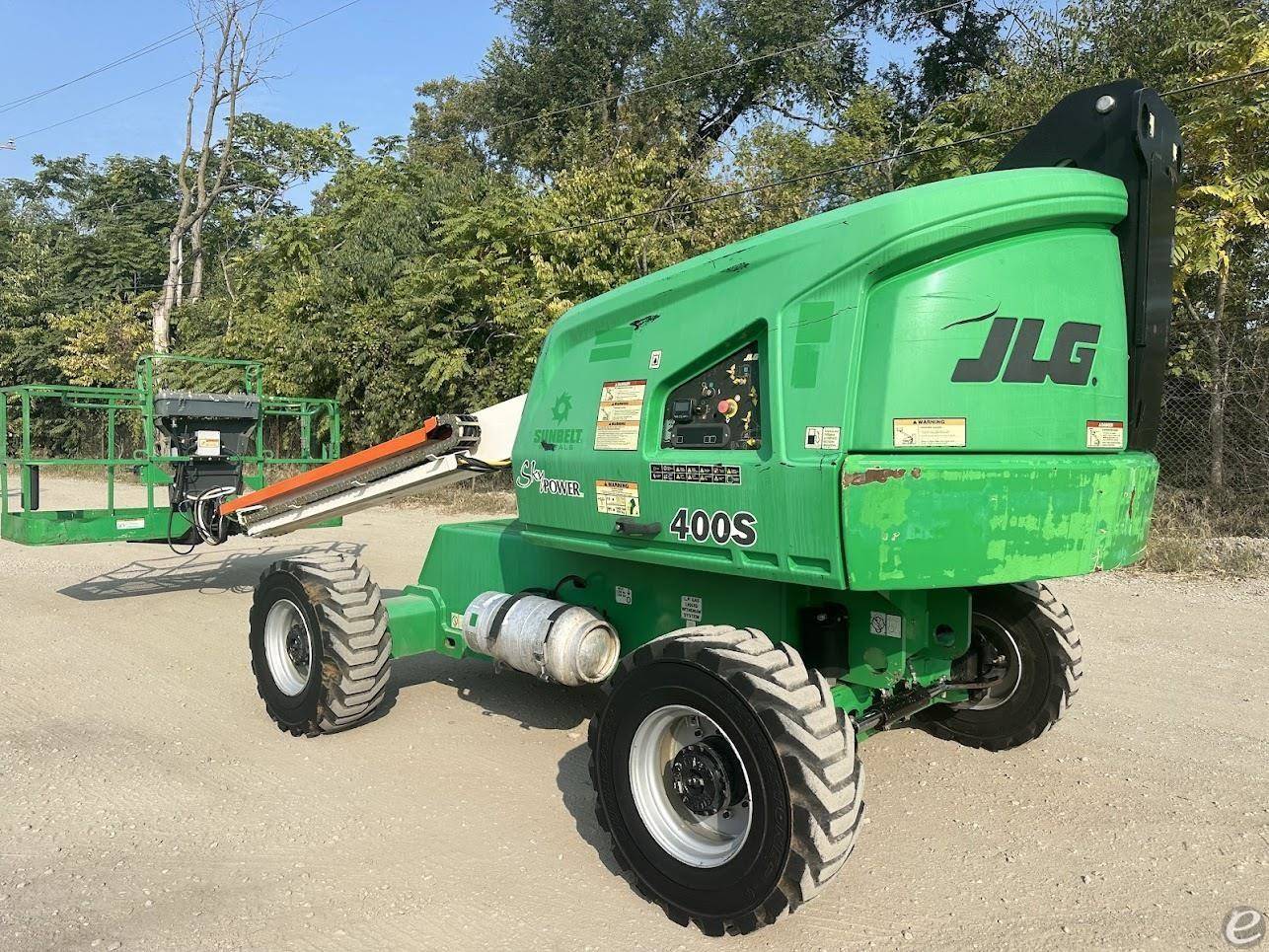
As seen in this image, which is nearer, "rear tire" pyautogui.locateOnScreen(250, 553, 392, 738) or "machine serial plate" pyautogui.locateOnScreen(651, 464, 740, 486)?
"machine serial plate" pyautogui.locateOnScreen(651, 464, 740, 486)

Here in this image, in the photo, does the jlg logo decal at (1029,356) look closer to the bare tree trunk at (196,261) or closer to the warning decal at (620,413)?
the warning decal at (620,413)

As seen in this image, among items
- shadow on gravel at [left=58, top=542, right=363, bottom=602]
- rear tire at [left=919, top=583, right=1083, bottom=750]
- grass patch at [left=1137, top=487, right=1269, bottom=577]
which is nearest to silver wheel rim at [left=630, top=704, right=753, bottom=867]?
rear tire at [left=919, top=583, right=1083, bottom=750]

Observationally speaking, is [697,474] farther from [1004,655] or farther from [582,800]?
[1004,655]

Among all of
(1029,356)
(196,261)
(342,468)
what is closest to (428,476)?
(342,468)

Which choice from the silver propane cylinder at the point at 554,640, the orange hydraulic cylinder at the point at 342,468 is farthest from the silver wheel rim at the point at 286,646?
the silver propane cylinder at the point at 554,640

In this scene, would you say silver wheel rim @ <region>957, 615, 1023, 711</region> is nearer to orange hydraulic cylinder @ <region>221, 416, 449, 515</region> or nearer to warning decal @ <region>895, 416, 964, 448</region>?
warning decal @ <region>895, 416, 964, 448</region>

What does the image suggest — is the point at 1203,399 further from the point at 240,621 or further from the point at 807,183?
the point at 240,621

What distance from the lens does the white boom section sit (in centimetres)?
530

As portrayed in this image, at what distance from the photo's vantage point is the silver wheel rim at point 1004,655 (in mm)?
4830

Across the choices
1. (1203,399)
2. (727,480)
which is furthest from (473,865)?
(1203,399)

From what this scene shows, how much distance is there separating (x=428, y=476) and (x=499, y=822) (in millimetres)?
2111

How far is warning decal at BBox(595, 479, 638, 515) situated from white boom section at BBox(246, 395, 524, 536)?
1.16 metres

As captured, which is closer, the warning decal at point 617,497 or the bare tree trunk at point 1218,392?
the warning decal at point 617,497

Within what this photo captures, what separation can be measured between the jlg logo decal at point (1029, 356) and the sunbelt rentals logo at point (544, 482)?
1752mm
